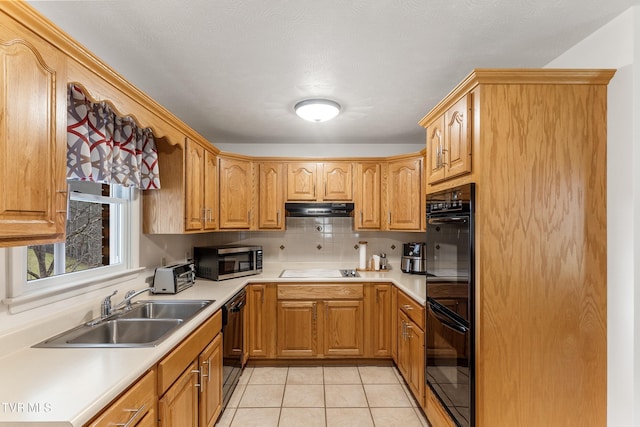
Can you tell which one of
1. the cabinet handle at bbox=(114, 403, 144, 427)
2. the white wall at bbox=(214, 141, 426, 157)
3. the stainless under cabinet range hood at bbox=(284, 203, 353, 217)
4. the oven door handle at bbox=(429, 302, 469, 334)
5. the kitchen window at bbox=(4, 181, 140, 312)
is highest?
the white wall at bbox=(214, 141, 426, 157)

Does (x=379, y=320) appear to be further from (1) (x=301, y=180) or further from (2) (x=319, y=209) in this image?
(1) (x=301, y=180)

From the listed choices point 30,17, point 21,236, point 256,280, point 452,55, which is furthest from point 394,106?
point 21,236

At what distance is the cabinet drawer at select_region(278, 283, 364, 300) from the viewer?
318 cm

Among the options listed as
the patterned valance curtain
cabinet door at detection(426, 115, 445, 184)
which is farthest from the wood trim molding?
the patterned valance curtain

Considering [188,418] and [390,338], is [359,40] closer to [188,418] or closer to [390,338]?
[188,418]

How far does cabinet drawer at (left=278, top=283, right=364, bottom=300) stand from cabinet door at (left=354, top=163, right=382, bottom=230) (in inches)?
27.7

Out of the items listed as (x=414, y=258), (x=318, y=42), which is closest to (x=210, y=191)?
(x=318, y=42)

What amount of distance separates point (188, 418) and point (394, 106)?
251 cm

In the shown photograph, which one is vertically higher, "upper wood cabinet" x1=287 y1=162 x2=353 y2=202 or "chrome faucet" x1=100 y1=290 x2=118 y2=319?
"upper wood cabinet" x1=287 y1=162 x2=353 y2=202

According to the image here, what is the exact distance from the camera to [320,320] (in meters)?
3.19

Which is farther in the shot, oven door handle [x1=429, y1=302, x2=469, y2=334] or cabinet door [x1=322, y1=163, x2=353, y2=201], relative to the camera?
cabinet door [x1=322, y1=163, x2=353, y2=201]

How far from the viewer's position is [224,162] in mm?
3330

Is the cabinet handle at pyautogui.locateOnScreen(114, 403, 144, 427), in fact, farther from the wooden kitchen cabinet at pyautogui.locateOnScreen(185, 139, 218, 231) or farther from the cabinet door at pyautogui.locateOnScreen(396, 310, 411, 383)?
the cabinet door at pyautogui.locateOnScreen(396, 310, 411, 383)

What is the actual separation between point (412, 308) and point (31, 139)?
2481mm
